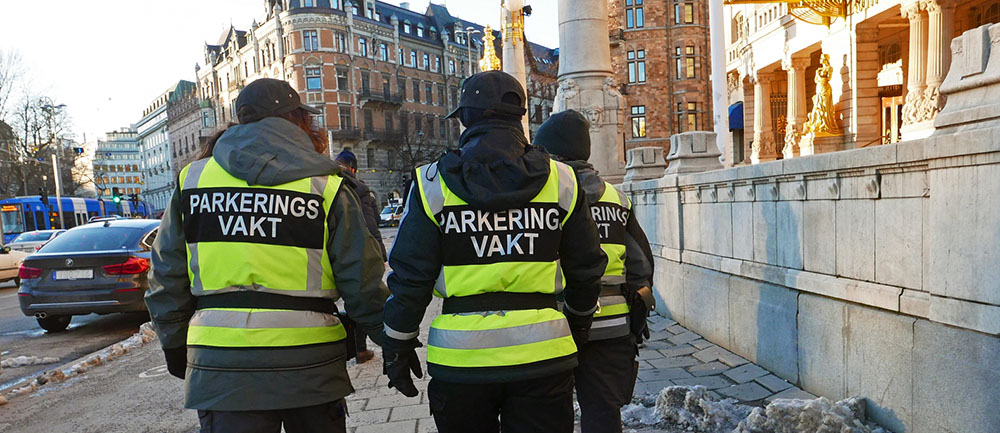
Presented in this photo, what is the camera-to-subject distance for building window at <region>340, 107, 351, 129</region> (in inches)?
2116

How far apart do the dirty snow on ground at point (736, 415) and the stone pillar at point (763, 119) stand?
20.9 metres

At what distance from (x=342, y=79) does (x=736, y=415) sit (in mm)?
53853

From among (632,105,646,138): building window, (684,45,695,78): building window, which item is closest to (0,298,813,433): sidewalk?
(632,105,646,138): building window

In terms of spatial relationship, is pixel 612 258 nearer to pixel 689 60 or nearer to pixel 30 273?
pixel 30 273

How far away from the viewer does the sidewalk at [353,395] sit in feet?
14.6

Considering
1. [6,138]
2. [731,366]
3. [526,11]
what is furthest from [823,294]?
[6,138]

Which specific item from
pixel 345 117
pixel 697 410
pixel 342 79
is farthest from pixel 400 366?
pixel 342 79

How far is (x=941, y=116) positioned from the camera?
3303 millimetres

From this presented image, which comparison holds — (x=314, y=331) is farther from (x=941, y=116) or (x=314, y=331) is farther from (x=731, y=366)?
(x=731, y=366)

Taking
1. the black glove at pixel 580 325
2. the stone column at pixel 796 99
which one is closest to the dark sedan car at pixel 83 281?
the black glove at pixel 580 325

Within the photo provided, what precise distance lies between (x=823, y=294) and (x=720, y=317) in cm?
176

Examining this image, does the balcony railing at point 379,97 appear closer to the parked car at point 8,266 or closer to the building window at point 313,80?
the building window at point 313,80

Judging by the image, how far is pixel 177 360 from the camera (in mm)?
2635

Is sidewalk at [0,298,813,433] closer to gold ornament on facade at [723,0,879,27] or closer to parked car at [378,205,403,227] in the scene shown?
gold ornament on facade at [723,0,879,27]
